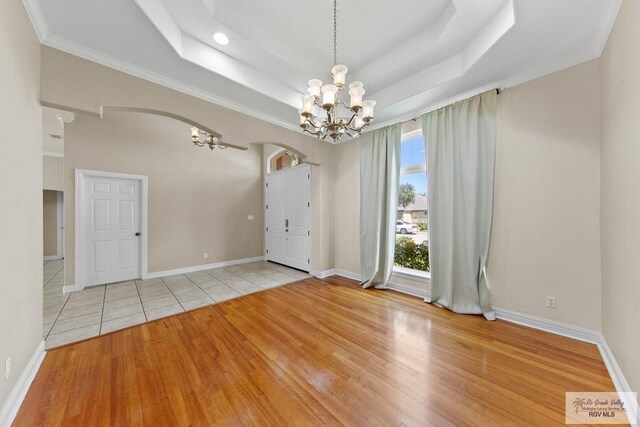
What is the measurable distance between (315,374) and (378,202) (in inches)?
108

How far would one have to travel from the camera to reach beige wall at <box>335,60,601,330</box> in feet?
7.32

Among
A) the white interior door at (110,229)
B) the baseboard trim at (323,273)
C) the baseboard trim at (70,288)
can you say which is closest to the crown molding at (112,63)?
the white interior door at (110,229)

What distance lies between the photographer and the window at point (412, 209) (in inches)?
145

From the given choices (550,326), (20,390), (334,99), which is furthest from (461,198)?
(20,390)

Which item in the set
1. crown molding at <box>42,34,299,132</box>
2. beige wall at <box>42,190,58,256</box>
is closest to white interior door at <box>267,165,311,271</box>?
crown molding at <box>42,34,299,132</box>

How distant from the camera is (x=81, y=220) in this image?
12.6 feet

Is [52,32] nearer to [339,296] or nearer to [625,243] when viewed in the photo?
[339,296]

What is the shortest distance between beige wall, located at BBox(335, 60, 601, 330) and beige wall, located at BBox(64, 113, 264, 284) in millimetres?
5291

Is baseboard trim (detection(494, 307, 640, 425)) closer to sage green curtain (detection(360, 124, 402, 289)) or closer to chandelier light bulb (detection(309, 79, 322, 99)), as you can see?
sage green curtain (detection(360, 124, 402, 289))

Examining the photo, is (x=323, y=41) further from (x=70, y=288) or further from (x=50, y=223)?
(x=50, y=223)

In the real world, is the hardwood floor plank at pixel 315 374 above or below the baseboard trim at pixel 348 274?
below

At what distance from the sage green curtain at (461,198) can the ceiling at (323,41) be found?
1.21 ft

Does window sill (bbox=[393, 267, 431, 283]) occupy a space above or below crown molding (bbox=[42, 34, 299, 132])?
below

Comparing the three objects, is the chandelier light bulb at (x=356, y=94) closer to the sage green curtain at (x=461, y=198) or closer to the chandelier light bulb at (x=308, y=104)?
the chandelier light bulb at (x=308, y=104)
